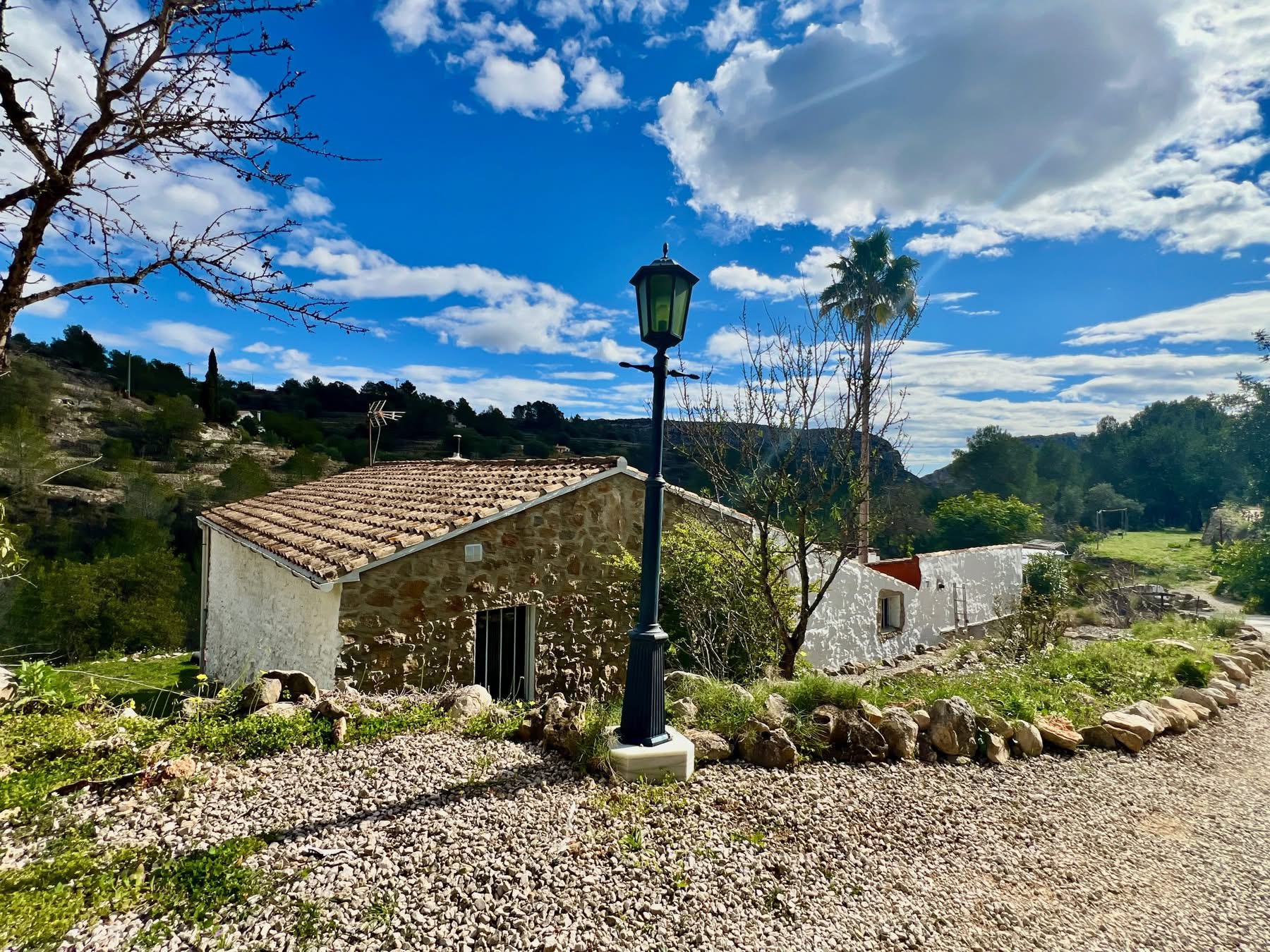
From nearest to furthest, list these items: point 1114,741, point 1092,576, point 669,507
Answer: point 1114,741
point 669,507
point 1092,576

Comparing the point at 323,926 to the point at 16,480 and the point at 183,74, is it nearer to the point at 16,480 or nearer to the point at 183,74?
the point at 183,74

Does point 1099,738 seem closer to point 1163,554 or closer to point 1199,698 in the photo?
point 1199,698

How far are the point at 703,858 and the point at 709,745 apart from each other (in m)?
1.17

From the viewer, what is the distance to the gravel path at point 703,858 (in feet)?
9.27

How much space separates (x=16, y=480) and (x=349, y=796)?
24478mm

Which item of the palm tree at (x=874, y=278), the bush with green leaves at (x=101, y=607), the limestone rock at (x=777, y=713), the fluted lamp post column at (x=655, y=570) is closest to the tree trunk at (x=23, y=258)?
the fluted lamp post column at (x=655, y=570)

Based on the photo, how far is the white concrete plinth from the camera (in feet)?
13.3

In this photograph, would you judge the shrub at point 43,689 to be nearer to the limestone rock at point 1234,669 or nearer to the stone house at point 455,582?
the stone house at point 455,582

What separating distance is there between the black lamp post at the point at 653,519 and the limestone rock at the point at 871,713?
182cm

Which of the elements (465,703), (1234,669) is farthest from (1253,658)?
(465,703)

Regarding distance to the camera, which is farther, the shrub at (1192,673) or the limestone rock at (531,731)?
the shrub at (1192,673)

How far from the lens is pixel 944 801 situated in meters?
4.43

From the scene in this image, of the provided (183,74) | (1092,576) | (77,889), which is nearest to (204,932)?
(77,889)

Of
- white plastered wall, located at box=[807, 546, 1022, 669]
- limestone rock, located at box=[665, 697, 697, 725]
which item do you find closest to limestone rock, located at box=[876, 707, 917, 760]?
limestone rock, located at box=[665, 697, 697, 725]
